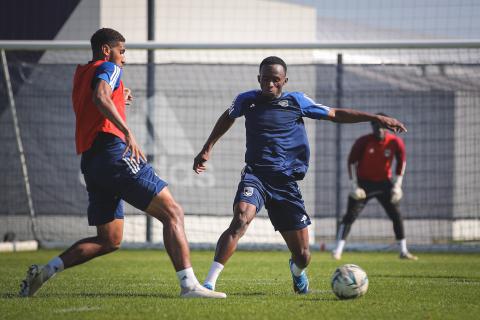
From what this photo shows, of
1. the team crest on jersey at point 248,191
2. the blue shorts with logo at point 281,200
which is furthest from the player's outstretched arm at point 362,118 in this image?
the team crest on jersey at point 248,191

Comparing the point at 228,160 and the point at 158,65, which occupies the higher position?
the point at 158,65

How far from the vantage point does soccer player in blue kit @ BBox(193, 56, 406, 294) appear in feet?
26.8

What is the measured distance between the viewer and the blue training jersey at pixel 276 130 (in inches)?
323

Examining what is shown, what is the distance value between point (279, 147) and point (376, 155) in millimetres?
6916

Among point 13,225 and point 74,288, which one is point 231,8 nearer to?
point 13,225

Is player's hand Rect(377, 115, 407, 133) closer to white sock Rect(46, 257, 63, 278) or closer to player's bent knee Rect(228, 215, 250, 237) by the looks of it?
player's bent knee Rect(228, 215, 250, 237)

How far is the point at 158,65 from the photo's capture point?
652 inches

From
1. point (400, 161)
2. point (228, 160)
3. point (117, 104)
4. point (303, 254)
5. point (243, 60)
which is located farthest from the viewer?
point (243, 60)

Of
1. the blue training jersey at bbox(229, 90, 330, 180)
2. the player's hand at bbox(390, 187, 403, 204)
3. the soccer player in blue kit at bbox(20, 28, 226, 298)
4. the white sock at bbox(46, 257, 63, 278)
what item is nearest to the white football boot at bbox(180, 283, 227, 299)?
the soccer player in blue kit at bbox(20, 28, 226, 298)

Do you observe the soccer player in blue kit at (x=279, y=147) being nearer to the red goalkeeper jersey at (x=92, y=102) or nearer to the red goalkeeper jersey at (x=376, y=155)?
the red goalkeeper jersey at (x=92, y=102)

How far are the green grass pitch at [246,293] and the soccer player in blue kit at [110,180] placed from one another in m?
0.30

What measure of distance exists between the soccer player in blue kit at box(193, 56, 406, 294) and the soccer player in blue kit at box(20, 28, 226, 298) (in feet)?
2.87

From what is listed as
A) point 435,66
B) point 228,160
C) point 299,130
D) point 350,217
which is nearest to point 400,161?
point 350,217

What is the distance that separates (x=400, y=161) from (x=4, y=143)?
7.67 m
